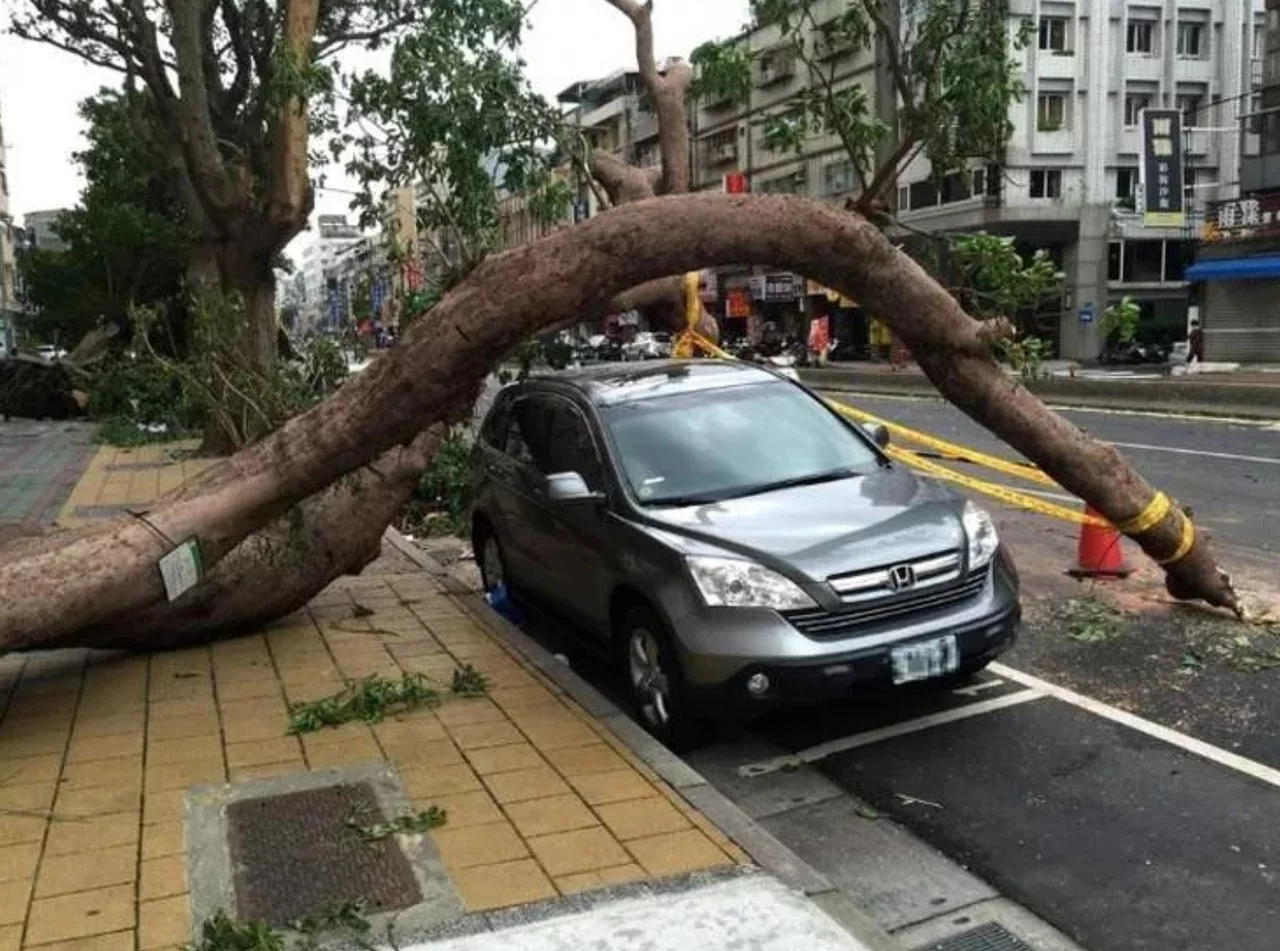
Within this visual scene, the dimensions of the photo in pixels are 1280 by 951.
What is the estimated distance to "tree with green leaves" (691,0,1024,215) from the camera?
243 inches

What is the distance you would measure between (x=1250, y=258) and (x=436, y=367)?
35.5 meters

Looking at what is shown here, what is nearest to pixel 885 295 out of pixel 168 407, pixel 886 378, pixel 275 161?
pixel 275 161

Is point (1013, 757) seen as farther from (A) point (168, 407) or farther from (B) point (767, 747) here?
(A) point (168, 407)

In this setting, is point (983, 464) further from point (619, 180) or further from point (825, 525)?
A: point (825, 525)

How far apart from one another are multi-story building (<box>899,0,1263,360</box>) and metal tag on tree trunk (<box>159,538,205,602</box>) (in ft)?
135

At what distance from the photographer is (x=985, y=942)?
143 inches

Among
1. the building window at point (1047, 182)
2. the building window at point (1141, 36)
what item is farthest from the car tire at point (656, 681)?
the building window at point (1141, 36)

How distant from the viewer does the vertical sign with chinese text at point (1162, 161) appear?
36969mm

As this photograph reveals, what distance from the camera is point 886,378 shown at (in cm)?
2994

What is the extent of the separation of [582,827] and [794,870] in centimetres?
77

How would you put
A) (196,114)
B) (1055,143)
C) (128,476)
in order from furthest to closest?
(1055,143) < (196,114) < (128,476)

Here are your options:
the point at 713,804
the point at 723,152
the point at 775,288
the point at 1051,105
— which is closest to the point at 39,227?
the point at 723,152

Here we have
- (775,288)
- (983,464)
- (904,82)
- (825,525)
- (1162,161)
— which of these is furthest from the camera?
(775,288)

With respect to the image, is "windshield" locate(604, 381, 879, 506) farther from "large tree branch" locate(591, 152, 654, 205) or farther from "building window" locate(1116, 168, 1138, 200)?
"building window" locate(1116, 168, 1138, 200)
